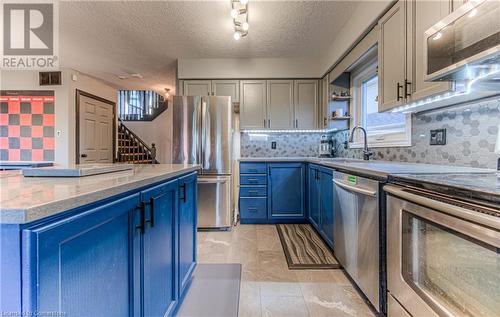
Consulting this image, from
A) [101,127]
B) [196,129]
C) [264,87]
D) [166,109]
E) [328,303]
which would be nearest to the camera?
[328,303]

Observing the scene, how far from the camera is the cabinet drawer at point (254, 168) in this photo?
3641 mm

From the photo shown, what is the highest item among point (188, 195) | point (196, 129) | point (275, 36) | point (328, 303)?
point (275, 36)

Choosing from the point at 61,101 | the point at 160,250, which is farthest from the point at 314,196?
the point at 61,101

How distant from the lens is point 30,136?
15.1ft

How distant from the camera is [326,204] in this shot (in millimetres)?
2662

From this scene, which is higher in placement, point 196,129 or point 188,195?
point 196,129

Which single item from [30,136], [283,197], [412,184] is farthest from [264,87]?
[30,136]

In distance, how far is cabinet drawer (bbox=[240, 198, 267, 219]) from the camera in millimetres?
3656

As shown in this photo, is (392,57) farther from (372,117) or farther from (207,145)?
(207,145)

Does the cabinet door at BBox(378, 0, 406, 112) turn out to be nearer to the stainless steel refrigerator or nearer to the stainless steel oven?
the stainless steel oven

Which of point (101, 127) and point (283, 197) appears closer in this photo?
point (283, 197)

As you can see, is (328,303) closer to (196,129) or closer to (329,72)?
(196,129)

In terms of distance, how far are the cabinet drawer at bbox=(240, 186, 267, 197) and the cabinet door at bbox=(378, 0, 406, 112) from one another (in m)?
1.90

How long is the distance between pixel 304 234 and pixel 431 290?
2.13m
